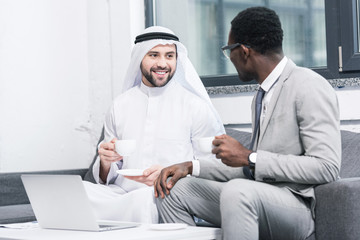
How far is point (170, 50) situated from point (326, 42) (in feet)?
3.12

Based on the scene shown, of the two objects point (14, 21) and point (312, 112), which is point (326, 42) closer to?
point (312, 112)

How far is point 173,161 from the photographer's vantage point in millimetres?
3826

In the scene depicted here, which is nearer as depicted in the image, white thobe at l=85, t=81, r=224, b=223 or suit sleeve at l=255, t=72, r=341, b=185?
suit sleeve at l=255, t=72, r=341, b=185

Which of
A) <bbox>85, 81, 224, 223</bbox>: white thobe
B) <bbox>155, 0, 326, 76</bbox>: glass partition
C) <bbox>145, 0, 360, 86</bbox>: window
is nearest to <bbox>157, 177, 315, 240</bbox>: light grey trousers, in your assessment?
<bbox>85, 81, 224, 223</bbox>: white thobe

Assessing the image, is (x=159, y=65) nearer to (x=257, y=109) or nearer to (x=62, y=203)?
(x=257, y=109)

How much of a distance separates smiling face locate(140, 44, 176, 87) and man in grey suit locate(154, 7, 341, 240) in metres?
0.98

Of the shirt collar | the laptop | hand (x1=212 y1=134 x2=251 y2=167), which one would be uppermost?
the shirt collar

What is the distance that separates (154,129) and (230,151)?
4.20 ft

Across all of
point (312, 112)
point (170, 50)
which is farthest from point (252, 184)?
point (170, 50)

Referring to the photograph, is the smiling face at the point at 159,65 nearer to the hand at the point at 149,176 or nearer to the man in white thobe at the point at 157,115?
the man in white thobe at the point at 157,115

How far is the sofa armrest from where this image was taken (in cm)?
254

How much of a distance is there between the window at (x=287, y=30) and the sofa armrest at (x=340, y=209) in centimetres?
149

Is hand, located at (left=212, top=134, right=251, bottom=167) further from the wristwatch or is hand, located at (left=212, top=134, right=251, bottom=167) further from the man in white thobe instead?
the man in white thobe

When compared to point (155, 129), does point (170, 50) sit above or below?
above
